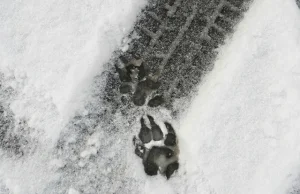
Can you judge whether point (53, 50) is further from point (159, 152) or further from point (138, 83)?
point (159, 152)

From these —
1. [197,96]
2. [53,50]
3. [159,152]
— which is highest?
[197,96]

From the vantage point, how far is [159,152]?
175cm

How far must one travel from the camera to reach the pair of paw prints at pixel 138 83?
178 cm

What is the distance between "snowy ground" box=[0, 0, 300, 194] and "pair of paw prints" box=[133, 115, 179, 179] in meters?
0.04

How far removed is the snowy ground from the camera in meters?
1.73

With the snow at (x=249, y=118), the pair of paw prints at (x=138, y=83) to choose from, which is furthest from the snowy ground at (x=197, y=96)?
the pair of paw prints at (x=138, y=83)

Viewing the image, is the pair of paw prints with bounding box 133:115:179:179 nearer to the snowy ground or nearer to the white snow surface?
the snowy ground

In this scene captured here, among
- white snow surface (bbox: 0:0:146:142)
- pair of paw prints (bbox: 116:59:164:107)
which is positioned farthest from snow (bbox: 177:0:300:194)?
white snow surface (bbox: 0:0:146:142)

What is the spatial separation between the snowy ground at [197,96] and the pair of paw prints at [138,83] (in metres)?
0.14

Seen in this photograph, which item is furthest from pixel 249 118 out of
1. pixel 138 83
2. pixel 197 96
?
pixel 138 83

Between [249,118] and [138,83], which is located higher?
[249,118]

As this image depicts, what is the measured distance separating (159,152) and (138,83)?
37 cm

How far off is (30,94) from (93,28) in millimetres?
457

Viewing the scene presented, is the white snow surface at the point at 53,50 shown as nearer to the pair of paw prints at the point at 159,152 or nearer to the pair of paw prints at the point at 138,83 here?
the pair of paw prints at the point at 138,83
